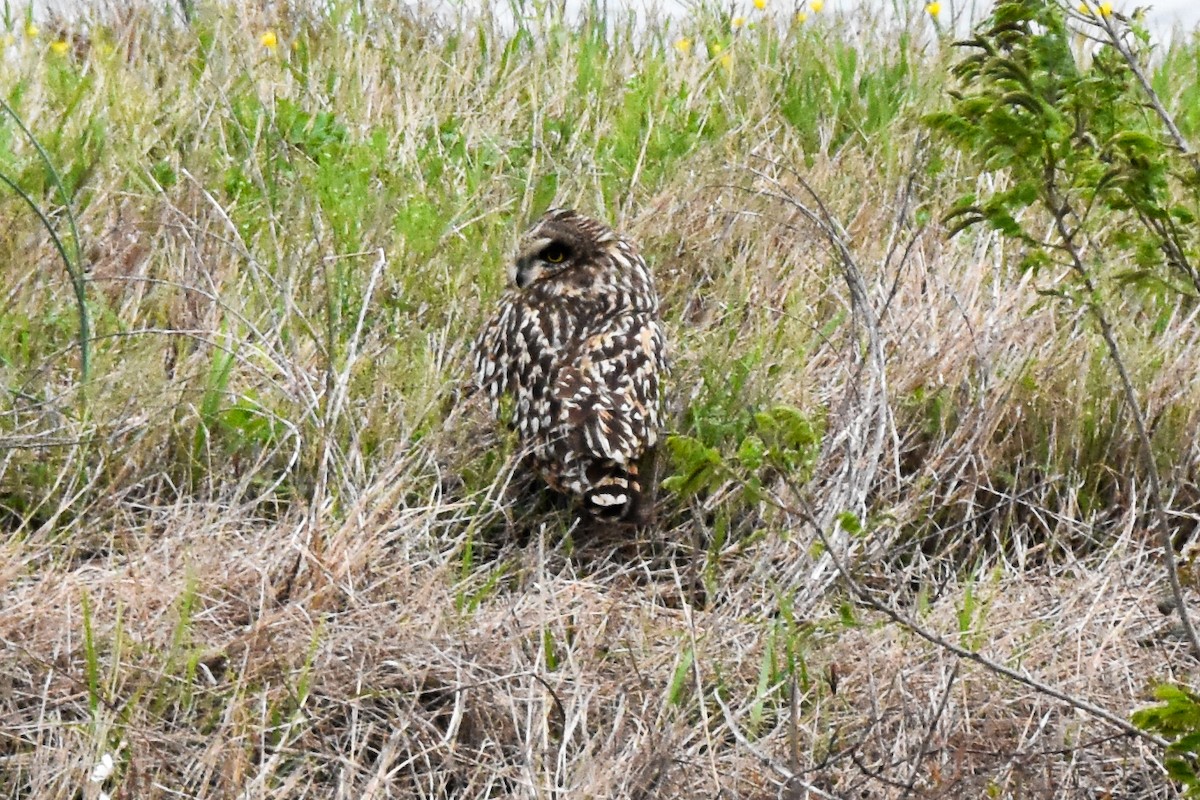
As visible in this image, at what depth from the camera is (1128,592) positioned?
13.3 feet

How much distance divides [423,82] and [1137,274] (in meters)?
4.18

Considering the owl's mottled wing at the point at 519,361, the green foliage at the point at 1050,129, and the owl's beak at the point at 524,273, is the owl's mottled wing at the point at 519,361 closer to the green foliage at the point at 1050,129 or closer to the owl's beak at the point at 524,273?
the owl's beak at the point at 524,273

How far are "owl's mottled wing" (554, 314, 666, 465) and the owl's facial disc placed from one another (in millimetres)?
400

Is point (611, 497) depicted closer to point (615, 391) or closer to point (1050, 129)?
point (615, 391)

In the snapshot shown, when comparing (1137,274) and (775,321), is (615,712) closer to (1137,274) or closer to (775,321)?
(1137,274)

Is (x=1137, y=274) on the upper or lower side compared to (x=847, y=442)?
upper

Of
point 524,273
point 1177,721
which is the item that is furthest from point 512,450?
point 1177,721

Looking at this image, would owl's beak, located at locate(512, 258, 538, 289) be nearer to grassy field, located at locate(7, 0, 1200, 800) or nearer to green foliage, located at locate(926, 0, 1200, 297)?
grassy field, located at locate(7, 0, 1200, 800)

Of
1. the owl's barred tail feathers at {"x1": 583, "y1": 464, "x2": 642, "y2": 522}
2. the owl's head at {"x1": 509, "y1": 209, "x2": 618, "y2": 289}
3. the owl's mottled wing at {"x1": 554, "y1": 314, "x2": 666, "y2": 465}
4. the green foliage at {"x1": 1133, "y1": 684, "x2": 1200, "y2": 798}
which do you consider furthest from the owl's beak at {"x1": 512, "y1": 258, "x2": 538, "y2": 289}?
the green foliage at {"x1": 1133, "y1": 684, "x2": 1200, "y2": 798}

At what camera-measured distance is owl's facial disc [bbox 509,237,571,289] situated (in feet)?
16.8

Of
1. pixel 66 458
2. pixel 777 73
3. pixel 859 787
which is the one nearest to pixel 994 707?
pixel 859 787

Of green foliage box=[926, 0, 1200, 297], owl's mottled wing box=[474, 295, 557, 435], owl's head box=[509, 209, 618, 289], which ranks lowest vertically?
owl's mottled wing box=[474, 295, 557, 435]

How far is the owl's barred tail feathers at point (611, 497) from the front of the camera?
4.31 metres

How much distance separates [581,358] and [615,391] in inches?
7.7
